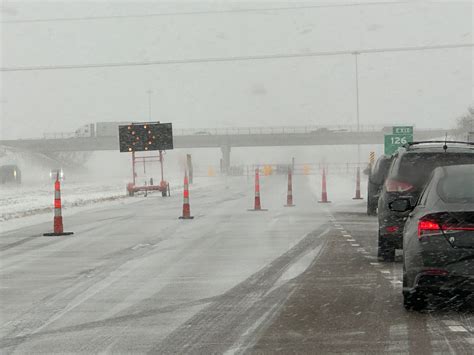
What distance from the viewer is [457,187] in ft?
26.0

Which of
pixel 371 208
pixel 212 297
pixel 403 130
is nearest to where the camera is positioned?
pixel 212 297

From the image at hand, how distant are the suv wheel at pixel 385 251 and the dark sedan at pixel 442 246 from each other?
13.0ft

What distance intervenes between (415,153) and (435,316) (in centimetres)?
461

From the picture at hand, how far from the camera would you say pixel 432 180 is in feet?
27.0

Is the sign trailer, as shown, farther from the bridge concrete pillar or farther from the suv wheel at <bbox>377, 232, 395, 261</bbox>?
the bridge concrete pillar

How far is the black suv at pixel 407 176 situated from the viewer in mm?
11714

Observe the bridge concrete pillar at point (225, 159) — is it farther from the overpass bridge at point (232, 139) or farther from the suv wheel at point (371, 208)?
the suv wheel at point (371, 208)

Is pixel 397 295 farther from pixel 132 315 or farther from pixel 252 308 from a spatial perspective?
pixel 132 315

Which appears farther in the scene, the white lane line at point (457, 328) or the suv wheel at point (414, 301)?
the suv wheel at point (414, 301)

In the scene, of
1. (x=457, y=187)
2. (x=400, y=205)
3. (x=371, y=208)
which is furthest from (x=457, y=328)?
(x=371, y=208)

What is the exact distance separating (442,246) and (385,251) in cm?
472

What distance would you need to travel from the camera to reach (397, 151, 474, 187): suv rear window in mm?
11703

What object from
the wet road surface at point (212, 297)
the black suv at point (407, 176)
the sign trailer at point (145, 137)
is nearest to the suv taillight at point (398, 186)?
the black suv at point (407, 176)

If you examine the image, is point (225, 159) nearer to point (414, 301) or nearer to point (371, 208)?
point (371, 208)
